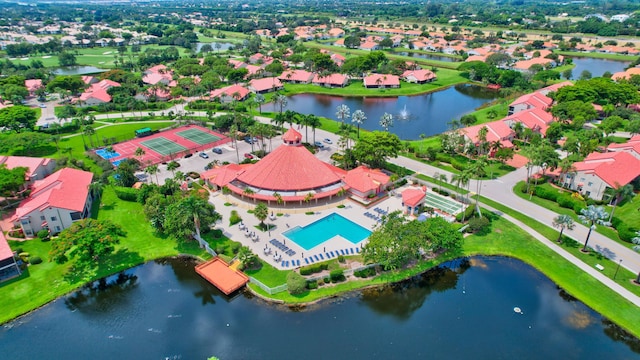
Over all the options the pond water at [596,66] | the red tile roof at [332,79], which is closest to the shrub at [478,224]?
the red tile roof at [332,79]

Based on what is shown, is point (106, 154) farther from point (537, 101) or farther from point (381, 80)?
point (537, 101)

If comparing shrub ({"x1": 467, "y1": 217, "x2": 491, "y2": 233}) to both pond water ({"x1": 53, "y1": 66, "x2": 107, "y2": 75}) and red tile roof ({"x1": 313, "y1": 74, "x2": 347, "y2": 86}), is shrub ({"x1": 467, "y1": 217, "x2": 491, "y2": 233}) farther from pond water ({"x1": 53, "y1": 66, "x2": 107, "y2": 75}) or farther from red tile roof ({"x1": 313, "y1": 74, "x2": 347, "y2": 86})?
pond water ({"x1": 53, "y1": 66, "x2": 107, "y2": 75})

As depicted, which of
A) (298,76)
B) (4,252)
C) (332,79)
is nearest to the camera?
(4,252)

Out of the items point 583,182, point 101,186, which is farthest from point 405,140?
point 101,186

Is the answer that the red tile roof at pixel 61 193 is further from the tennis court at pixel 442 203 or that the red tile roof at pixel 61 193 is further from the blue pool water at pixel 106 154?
the tennis court at pixel 442 203

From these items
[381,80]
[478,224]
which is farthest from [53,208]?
[381,80]
